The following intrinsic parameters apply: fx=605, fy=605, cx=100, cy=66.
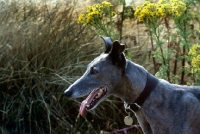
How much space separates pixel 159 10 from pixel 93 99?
1848mm

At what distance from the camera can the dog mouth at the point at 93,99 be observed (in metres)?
4.74

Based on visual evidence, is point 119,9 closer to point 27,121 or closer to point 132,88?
point 27,121

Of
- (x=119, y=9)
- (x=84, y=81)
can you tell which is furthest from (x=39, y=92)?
(x=84, y=81)

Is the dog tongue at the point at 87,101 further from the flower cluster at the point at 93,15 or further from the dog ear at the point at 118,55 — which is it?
the flower cluster at the point at 93,15

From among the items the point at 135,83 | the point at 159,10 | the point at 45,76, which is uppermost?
the point at 159,10

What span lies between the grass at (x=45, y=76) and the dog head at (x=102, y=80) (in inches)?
88.2

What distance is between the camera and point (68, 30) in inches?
314

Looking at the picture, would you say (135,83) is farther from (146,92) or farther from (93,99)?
(93,99)

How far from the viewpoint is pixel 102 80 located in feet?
15.5

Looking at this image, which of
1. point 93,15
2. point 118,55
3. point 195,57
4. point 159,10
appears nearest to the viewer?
point 118,55

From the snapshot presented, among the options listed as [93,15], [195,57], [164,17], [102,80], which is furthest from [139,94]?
[164,17]

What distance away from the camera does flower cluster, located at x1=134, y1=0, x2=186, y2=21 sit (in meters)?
6.26

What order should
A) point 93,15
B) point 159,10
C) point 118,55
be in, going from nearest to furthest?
1. point 118,55
2. point 159,10
3. point 93,15

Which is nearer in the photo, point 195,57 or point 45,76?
point 195,57
